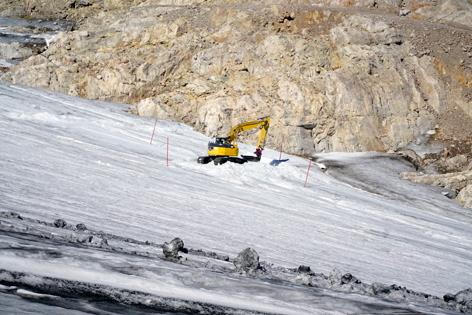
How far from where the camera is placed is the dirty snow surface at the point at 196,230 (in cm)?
363

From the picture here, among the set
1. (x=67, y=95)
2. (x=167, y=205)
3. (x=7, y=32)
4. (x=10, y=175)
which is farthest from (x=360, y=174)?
(x=7, y=32)

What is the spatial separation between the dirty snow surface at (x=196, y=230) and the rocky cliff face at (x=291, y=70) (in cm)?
567

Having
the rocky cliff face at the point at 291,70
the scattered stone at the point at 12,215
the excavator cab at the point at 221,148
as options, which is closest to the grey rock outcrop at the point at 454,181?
the rocky cliff face at the point at 291,70

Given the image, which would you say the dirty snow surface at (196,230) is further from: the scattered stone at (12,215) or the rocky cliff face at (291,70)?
the rocky cliff face at (291,70)

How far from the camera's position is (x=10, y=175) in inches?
376

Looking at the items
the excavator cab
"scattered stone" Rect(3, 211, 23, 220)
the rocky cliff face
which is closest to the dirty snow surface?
"scattered stone" Rect(3, 211, 23, 220)

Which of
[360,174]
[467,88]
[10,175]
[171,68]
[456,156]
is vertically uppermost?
[467,88]

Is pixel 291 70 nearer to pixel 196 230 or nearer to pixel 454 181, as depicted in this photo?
pixel 454 181

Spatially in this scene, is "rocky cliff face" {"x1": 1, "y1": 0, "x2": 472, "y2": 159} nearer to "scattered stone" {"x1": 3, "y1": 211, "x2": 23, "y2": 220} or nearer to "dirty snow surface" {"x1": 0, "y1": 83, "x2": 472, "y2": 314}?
"dirty snow surface" {"x1": 0, "y1": 83, "x2": 472, "y2": 314}

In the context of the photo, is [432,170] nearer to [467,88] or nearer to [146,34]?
[467,88]

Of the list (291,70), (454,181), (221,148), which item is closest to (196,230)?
(221,148)

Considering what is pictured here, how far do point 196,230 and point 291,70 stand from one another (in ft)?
84.1

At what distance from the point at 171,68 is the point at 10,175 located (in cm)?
2711

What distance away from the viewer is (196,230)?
27.7ft
